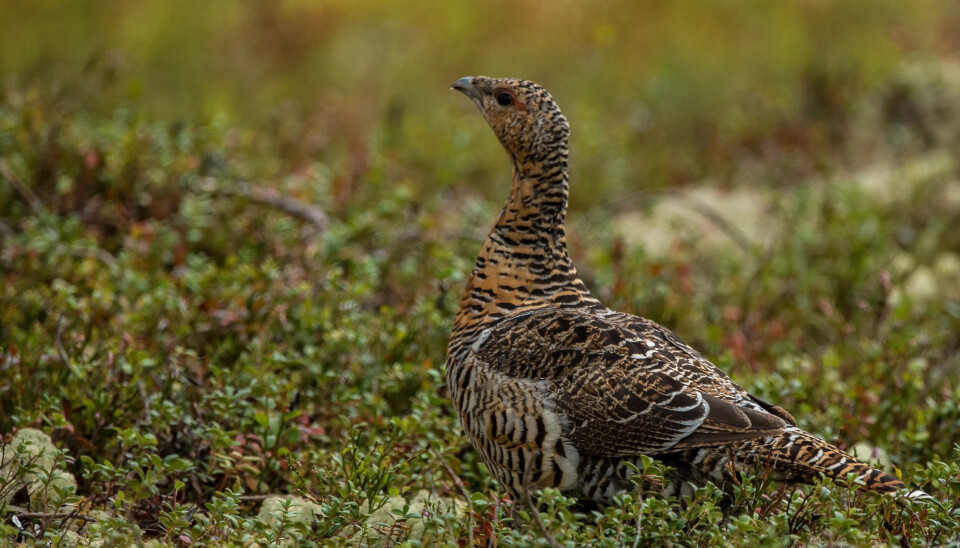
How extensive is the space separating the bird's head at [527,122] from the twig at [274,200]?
238 centimetres

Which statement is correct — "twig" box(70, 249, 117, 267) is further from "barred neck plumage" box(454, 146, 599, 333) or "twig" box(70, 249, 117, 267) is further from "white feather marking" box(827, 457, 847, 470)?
"white feather marking" box(827, 457, 847, 470)

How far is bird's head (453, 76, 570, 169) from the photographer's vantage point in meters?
4.46

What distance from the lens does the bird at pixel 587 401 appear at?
3635 mm

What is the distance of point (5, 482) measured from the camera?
3.58m

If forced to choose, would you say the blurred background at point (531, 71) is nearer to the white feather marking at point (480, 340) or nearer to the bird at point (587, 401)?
the bird at point (587, 401)

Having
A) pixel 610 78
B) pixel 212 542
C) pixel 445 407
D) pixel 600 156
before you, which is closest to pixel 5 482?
pixel 212 542

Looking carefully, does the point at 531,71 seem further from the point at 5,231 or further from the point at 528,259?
the point at 528,259

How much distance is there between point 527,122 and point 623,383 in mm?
1298

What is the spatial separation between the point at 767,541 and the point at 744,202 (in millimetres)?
6314

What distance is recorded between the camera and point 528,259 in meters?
4.37

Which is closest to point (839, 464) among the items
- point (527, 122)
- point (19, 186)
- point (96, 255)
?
point (527, 122)

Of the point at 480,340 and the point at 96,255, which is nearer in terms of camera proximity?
the point at 480,340

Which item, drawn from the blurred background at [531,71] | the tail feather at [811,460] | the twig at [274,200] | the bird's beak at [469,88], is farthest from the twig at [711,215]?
the tail feather at [811,460]

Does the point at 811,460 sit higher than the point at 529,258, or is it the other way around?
the point at 529,258
